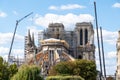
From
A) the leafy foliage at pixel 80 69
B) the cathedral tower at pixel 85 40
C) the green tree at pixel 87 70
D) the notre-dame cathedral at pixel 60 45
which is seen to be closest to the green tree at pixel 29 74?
the green tree at pixel 87 70

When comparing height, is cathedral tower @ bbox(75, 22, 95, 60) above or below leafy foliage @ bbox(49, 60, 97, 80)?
above

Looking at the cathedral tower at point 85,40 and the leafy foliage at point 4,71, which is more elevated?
the cathedral tower at point 85,40

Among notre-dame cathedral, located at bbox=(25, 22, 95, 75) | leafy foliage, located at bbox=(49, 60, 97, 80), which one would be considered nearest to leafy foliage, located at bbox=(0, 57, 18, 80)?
leafy foliage, located at bbox=(49, 60, 97, 80)

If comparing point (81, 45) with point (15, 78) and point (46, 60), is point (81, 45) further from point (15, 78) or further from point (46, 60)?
point (15, 78)

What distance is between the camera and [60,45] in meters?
149

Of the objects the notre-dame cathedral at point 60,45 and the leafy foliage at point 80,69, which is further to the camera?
the notre-dame cathedral at point 60,45

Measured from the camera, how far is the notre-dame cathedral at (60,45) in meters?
147

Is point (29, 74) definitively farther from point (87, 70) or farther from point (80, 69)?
point (80, 69)

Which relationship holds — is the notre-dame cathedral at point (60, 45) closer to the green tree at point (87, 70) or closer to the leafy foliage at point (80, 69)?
the leafy foliage at point (80, 69)

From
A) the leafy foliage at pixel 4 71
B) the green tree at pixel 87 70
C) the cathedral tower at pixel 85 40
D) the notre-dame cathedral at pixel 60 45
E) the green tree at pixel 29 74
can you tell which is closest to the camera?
the green tree at pixel 29 74

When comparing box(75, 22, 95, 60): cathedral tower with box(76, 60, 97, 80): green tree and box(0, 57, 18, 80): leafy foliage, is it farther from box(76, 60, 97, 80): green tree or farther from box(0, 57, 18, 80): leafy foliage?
box(0, 57, 18, 80): leafy foliage

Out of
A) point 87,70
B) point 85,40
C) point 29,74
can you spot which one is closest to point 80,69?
point 87,70

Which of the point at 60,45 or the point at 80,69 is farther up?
the point at 60,45

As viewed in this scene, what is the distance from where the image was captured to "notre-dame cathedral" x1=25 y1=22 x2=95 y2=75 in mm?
147050
